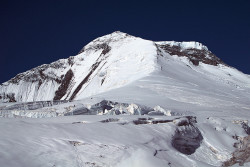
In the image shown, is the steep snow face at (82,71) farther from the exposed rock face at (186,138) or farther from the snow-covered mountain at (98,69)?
the exposed rock face at (186,138)

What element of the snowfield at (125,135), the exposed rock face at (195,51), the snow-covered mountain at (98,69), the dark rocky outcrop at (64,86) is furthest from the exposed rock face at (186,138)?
the exposed rock face at (195,51)

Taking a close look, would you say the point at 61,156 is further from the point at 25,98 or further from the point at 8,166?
the point at 25,98

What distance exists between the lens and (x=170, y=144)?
7.20 meters

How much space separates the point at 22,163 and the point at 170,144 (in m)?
3.71

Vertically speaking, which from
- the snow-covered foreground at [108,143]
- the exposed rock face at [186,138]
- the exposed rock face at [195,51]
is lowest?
the exposed rock face at [186,138]

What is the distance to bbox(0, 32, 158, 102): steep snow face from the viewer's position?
3203 centimetres

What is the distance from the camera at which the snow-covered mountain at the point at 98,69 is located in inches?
1261

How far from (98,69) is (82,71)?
6366 millimetres

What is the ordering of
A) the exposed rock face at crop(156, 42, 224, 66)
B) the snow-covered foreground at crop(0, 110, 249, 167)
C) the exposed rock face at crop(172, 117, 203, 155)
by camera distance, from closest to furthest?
the snow-covered foreground at crop(0, 110, 249, 167) → the exposed rock face at crop(172, 117, 203, 155) → the exposed rock face at crop(156, 42, 224, 66)

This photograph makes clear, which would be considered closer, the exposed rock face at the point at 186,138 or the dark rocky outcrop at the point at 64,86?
the exposed rock face at the point at 186,138

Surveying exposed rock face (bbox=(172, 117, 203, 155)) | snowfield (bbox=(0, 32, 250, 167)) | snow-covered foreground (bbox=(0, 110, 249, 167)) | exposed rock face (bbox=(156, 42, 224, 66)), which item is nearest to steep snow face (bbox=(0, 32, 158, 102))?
exposed rock face (bbox=(156, 42, 224, 66))

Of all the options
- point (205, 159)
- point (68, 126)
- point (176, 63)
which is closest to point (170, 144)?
point (205, 159)

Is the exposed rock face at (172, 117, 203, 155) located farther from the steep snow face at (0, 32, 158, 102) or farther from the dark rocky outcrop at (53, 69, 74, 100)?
the dark rocky outcrop at (53, 69, 74, 100)

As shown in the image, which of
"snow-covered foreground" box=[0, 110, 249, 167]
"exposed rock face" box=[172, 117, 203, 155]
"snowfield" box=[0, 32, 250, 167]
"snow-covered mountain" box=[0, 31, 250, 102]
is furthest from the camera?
"snow-covered mountain" box=[0, 31, 250, 102]
